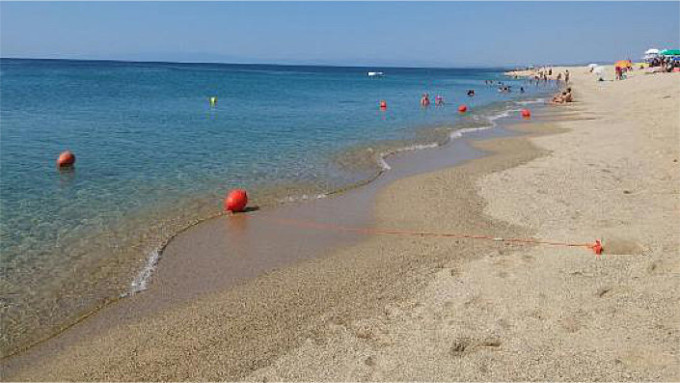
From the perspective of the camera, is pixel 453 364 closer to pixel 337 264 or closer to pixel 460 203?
pixel 337 264

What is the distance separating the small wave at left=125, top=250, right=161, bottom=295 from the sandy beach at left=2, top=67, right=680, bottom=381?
380 mm

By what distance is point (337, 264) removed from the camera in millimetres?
9070

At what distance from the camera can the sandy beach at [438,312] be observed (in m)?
5.69

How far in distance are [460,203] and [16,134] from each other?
21.2 m

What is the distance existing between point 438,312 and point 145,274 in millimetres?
5112

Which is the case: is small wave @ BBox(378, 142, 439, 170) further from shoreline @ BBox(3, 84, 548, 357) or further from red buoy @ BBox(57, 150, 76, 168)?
red buoy @ BBox(57, 150, 76, 168)

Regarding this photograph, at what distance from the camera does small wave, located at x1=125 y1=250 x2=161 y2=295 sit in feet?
27.4

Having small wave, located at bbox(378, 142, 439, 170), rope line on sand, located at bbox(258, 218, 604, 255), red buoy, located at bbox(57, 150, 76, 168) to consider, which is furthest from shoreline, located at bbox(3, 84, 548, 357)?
red buoy, located at bbox(57, 150, 76, 168)

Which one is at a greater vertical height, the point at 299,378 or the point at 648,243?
the point at 648,243

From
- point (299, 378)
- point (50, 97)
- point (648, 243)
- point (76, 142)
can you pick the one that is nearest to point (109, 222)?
point (299, 378)

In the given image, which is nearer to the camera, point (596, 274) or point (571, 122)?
point (596, 274)

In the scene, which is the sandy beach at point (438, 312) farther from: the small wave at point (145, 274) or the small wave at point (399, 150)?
the small wave at point (399, 150)

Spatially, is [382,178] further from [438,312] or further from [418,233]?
[438,312]

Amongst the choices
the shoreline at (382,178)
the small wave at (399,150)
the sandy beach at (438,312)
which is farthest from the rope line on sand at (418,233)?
the small wave at (399,150)
